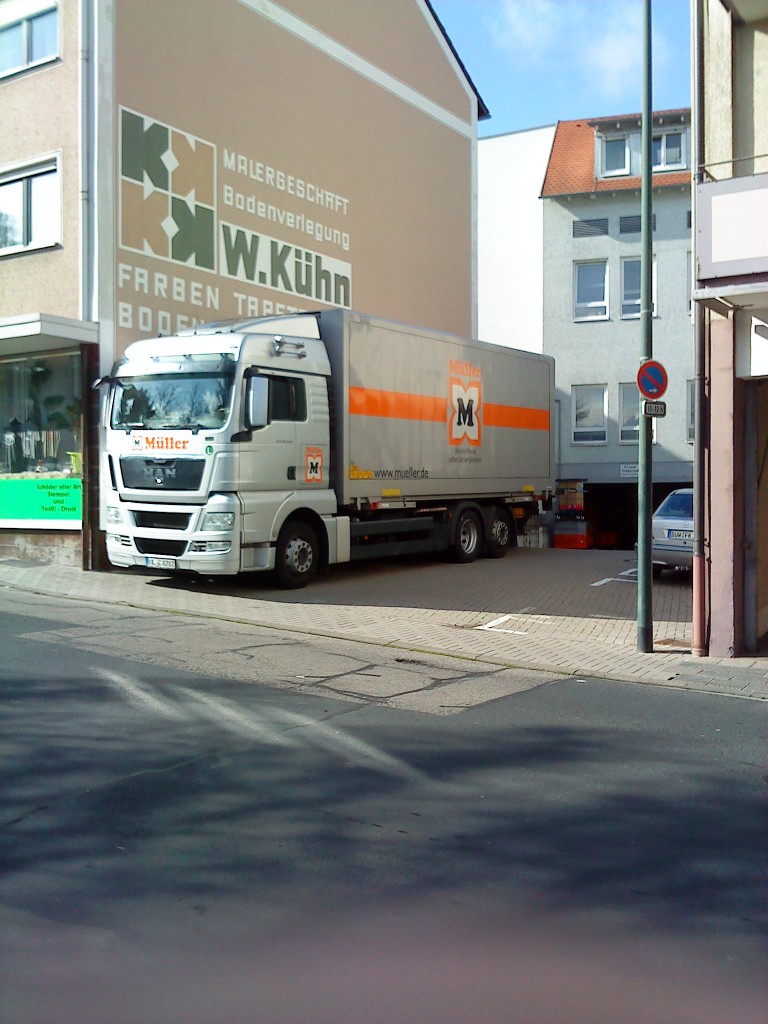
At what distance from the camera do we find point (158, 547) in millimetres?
13719

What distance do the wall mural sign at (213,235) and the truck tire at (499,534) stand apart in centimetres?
561

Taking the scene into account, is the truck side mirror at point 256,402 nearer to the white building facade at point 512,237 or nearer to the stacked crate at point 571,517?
the stacked crate at point 571,517

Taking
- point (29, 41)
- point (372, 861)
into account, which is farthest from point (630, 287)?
point (372, 861)

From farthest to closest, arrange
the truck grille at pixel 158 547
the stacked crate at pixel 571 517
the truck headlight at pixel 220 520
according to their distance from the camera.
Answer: the stacked crate at pixel 571 517, the truck grille at pixel 158 547, the truck headlight at pixel 220 520

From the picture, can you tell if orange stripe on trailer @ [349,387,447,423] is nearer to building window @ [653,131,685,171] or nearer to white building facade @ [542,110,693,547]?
white building facade @ [542,110,693,547]

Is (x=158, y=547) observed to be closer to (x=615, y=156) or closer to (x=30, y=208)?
(x=30, y=208)

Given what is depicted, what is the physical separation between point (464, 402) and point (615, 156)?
19.3 meters

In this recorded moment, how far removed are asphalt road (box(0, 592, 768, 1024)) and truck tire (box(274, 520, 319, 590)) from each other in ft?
21.0

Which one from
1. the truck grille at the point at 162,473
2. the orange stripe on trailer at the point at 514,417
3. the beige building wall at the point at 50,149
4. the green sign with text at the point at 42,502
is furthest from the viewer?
the orange stripe on trailer at the point at 514,417

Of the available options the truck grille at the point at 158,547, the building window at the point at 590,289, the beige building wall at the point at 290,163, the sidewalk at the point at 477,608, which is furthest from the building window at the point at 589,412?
the truck grille at the point at 158,547

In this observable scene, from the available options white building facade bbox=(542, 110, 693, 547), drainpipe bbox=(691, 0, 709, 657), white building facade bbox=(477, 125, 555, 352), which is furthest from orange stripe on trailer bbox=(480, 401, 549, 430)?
white building facade bbox=(477, 125, 555, 352)

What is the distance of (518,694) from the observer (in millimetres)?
8273

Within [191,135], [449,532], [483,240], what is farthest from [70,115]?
[483,240]

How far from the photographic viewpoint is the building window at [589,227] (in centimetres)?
3362
